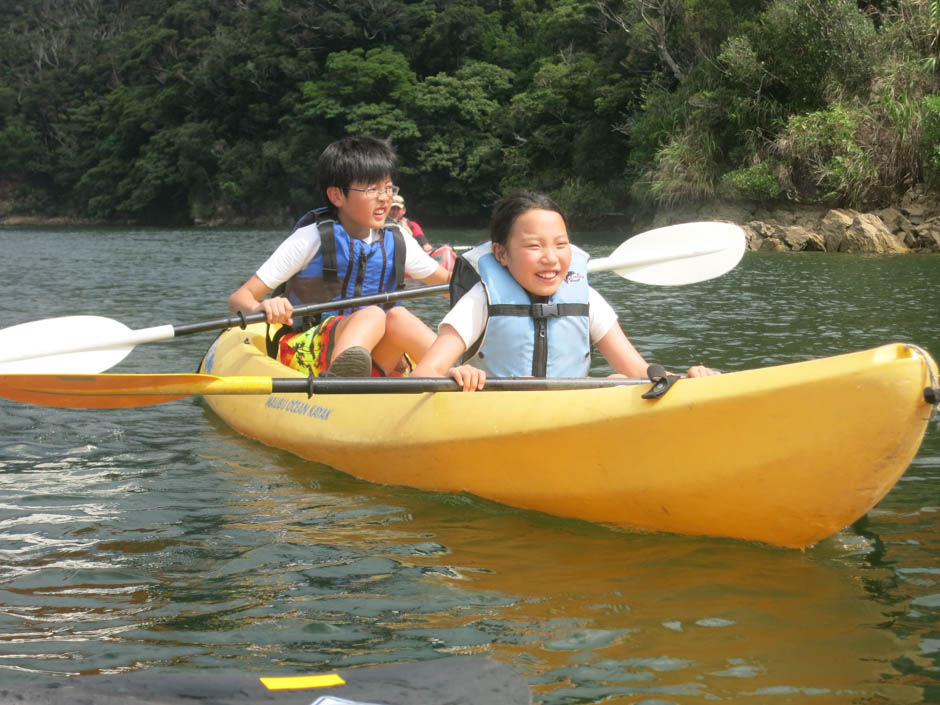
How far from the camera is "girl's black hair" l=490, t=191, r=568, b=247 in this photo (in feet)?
11.3

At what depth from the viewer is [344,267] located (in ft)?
15.3

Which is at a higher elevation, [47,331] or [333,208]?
[333,208]

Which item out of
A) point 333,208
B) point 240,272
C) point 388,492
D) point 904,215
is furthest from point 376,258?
point 904,215

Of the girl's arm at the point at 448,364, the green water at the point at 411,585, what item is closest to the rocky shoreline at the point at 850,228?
the green water at the point at 411,585

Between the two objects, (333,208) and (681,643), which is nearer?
(681,643)

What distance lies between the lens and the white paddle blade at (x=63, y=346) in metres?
3.95

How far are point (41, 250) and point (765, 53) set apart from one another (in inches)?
610

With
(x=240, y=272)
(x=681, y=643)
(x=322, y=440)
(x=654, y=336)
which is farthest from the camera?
(x=240, y=272)

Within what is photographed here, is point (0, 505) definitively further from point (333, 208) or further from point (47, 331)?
point (333, 208)

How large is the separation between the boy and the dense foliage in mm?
15478

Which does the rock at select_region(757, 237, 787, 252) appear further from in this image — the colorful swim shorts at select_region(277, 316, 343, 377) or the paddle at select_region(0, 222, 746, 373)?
the colorful swim shorts at select_region(277, 316, 343, 377)

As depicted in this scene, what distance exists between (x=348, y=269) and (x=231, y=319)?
2.21 feet

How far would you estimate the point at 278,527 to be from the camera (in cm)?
336

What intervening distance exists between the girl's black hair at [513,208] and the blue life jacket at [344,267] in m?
1.16
